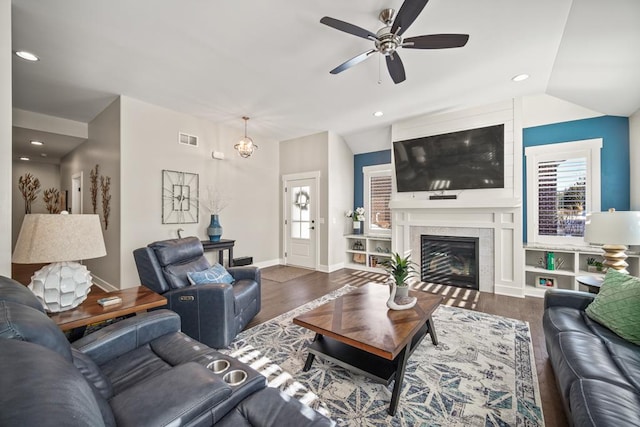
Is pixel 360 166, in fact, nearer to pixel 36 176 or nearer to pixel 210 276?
pixel 210 276

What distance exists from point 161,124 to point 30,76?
4.78 feet

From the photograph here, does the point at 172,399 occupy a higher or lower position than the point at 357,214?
lower

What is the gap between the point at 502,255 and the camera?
4.07 meters

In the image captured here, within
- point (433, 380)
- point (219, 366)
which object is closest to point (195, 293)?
point (219, 366)

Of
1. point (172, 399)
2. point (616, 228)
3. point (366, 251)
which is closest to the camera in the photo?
point (172, 399)

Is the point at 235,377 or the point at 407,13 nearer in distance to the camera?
the point at 235,377

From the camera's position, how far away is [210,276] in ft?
9.38

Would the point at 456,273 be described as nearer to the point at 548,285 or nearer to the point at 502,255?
the point at 502,255

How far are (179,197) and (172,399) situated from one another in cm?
405

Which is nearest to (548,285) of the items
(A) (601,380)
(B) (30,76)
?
(A) (601,380)

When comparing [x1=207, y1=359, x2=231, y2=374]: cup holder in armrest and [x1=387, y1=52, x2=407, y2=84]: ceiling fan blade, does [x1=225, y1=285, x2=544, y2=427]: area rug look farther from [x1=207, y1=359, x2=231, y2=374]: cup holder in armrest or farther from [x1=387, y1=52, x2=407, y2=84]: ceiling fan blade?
[x1=387, y1=52, x2=407, y2=84]: ceiling fan blade

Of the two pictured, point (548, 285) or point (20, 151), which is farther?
point (20, 151)

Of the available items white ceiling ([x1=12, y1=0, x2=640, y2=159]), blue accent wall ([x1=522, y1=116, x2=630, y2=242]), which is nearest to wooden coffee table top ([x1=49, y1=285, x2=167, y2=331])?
white ceiling ([x1=12, y1=0, x2=640, y2=159])

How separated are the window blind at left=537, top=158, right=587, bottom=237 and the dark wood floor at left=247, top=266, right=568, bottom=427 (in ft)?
3.70
